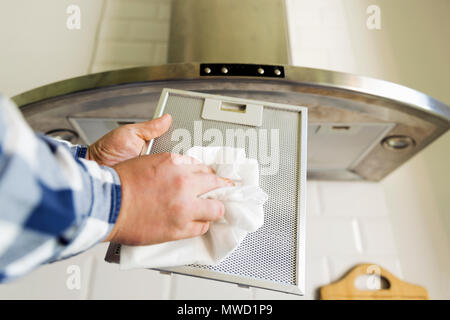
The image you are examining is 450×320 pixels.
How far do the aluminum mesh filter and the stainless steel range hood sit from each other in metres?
0.06

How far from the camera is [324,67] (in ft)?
3.12

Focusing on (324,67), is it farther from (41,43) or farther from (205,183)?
(41,43)

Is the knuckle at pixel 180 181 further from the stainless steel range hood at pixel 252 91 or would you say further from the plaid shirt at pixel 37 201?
the stainless steel range hood at pixel 252 91

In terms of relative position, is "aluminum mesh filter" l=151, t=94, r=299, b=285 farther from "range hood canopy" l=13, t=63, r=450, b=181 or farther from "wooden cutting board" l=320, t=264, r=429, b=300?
"wooden cutting board" l=320, t=264, r=429, b=300

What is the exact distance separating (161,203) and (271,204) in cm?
14

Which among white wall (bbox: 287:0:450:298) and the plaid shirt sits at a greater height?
white wall (bbox: 287:0:450:298)

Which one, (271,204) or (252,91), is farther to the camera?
(252,91)

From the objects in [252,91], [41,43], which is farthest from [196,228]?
[41,43]

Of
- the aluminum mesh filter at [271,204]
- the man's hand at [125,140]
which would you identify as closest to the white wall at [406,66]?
the aluminum mesh filter at [271,204]

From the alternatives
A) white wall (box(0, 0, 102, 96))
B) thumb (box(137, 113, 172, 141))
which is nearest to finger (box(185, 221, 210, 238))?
thumb (box(137, 113, 172, 141))

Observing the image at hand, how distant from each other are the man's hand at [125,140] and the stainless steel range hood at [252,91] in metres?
0.06

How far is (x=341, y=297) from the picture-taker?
0.69 meters

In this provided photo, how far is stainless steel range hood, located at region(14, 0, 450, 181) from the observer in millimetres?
429
